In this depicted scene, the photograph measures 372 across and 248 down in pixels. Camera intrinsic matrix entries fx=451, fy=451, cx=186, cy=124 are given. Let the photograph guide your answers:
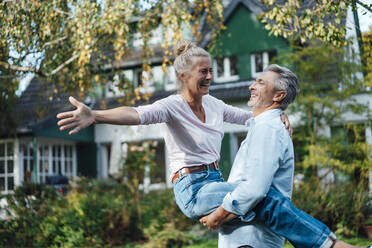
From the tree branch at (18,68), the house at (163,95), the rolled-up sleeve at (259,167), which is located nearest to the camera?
the rolled-up sleeve at (259,167)

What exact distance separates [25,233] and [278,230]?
20.5 feet

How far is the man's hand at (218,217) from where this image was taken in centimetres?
234

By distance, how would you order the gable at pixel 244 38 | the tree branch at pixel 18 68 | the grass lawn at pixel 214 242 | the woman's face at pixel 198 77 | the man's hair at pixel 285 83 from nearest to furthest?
the man's hair at pixel 285 83
the woman's face at pixel 198 77
the tree branch at pixel 18 68
the grass lawn at pixel 214 242
the gable at pixel 244 38

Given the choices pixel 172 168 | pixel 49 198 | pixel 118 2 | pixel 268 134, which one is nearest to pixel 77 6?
pixel 118 2

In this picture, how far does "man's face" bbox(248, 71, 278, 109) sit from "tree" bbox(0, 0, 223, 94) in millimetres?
4248

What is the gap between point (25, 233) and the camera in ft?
24.7

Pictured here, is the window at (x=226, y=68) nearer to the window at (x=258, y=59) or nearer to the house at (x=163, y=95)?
the house at (x=163, y=95)

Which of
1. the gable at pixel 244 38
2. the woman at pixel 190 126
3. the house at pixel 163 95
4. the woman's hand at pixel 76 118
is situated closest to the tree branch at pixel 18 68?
the woman at pixel 190 126

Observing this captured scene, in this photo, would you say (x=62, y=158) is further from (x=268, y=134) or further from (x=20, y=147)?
(x=268, y=134)

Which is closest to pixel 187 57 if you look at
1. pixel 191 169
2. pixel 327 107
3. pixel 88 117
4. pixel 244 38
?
pixel 191 169

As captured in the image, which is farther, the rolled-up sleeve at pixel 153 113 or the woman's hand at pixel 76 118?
the rolled-up sleeve at pixel 153 113

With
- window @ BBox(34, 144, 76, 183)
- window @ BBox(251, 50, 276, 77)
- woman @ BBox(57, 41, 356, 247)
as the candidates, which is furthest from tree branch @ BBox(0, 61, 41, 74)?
window @ BBox(251, 50, 276, 77)

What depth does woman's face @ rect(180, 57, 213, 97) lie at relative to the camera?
300 centimetres

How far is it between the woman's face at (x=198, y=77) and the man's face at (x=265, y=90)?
1.92ft
